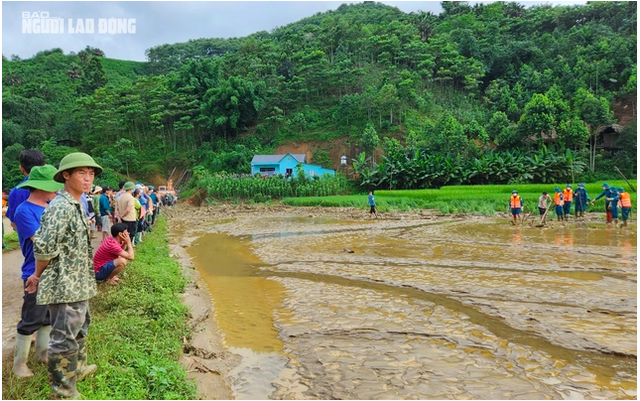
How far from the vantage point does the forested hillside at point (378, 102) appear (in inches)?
1396

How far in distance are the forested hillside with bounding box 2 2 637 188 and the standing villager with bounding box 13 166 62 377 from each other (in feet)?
103

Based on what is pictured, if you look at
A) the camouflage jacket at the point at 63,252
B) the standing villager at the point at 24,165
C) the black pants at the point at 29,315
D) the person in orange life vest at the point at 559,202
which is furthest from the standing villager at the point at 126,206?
the person in orange life vest at the point at 559,202

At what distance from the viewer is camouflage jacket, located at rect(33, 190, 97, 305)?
3.15m

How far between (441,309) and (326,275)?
3.05 meters

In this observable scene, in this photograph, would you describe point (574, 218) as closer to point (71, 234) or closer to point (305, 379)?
point (305, 379)

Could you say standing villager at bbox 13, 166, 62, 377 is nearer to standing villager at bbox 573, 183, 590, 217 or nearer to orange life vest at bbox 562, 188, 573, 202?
orange life vest at bbox 562, 188, 573, 202

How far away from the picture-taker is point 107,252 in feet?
19.3

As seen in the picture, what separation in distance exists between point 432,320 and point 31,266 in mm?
4715

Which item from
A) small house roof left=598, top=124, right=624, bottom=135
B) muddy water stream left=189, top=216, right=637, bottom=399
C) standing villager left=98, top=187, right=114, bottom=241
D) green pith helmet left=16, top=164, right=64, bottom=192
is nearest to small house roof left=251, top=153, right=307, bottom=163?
small house roof left=598, top=124, right=624, bottom=135

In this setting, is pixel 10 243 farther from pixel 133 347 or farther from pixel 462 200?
pixel 462 200

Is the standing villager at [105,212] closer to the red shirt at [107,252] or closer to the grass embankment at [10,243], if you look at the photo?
the grass embankment at [10,243]

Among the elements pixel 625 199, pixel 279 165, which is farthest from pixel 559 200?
pixel 279 165

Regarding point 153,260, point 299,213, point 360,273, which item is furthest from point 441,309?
point 299,213

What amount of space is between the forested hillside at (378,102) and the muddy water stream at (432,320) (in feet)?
79.8
